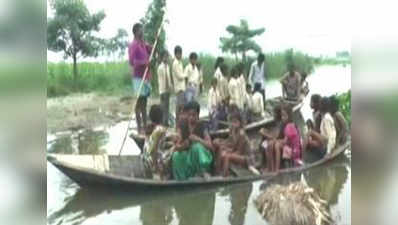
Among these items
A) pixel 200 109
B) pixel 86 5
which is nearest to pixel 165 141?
pixel 200 109

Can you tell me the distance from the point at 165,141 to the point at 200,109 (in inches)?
10.8

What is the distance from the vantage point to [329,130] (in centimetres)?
379

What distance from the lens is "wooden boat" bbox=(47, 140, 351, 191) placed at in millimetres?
3557

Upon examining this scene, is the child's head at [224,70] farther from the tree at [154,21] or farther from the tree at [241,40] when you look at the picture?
the tree at [154,21]

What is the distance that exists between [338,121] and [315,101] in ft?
0.58

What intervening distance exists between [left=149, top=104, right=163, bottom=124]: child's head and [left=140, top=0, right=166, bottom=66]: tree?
13.3 inches

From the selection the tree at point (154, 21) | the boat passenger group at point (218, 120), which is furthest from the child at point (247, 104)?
the tree at point (154, 21)

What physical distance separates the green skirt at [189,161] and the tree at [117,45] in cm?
66

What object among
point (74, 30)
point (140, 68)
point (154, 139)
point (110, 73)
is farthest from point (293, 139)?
point (74, 30)

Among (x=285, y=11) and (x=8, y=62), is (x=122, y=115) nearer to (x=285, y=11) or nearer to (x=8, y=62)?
(x=8, y=62)

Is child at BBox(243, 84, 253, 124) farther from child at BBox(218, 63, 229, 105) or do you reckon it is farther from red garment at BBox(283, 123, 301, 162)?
red garment at BBox(283, 123, 301, 162)

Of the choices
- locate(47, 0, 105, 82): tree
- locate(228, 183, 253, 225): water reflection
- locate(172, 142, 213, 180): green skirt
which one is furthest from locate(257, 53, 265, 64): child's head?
locate(47, 0, 105, 82): tree

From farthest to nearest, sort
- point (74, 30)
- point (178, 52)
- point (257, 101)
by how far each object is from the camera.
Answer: point (257, 101) → point (178, 52) → point (74, 30)

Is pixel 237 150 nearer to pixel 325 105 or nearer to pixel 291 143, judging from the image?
pixel 291 143
